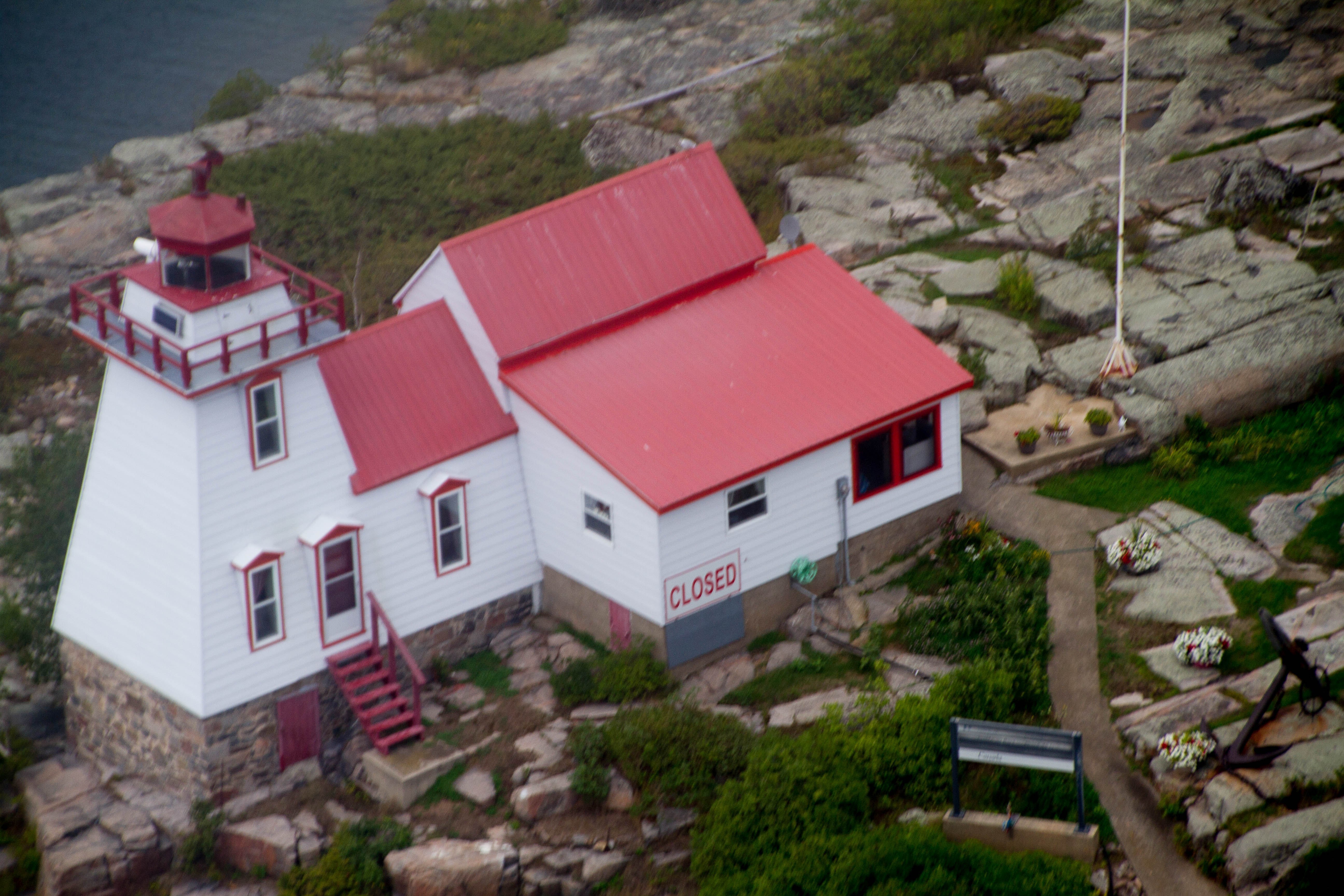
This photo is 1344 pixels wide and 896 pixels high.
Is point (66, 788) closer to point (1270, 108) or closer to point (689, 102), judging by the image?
point (689, 102)

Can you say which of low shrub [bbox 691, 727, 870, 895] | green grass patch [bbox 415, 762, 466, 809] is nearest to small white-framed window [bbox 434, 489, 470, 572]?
green grass patch [bbox 415, 762, 466, 809]

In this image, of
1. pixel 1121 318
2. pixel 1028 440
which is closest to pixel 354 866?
pixel 1028 440

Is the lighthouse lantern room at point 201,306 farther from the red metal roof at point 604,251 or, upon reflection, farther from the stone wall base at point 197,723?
the stone wall base at point 197,723

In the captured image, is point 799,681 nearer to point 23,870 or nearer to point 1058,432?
point 1058,432

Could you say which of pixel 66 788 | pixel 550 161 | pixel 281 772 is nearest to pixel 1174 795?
pixel 281 772

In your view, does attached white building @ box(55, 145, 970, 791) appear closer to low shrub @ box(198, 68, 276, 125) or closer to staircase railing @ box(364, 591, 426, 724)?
staircase railing @ box(364, 591, 426, 724)

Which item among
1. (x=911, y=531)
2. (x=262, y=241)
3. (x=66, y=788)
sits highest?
(x=262, y=241)
